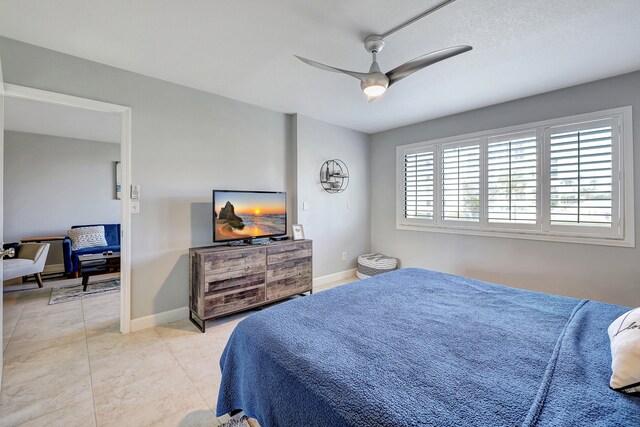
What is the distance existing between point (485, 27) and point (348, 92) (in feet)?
4.59

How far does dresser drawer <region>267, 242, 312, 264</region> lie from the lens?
3215 millimetres

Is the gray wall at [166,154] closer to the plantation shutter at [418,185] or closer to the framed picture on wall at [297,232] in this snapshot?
the framed picture on wall at [297,232]

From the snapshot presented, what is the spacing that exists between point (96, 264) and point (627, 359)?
534cm

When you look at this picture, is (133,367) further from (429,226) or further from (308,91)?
(429,226)

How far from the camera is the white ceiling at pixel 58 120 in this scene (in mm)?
3607

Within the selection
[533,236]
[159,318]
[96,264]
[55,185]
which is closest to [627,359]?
[533,236]

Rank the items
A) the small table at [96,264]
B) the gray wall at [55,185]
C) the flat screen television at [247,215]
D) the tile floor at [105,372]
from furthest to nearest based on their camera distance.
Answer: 1. the gray wall at [55,185]
2. the small table at [96,264]
3. the flat screen television at [247,215]
4. the tile floor at [105,372]

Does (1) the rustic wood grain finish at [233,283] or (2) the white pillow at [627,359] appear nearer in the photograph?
(2) the white pillow at [627,359]

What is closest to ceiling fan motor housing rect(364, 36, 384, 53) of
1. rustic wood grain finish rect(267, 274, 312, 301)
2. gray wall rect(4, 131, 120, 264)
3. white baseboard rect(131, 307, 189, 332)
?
rustic wood grain finish rect(267, 274, 312, 301)

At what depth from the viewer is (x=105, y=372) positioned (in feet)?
Result: 6.79

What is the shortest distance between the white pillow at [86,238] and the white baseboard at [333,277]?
13.0 feet

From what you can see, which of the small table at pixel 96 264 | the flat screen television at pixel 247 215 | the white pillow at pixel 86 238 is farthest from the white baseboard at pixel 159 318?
the white pillow at pixel 86 238

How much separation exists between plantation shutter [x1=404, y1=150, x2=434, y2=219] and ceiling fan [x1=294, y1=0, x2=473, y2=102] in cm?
234

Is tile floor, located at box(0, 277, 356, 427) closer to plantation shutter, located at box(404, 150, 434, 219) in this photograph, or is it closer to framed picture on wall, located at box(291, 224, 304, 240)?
framed picture on wall, located at box(291, 224, 304, 240)
